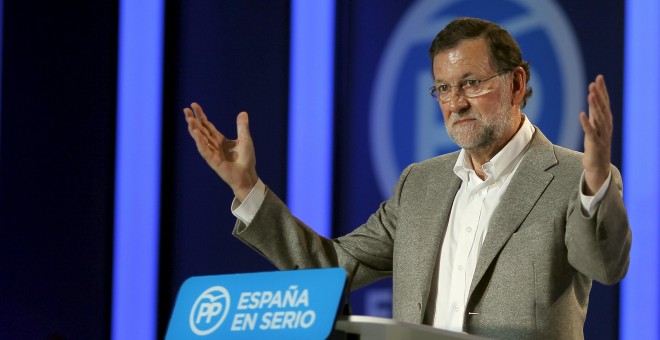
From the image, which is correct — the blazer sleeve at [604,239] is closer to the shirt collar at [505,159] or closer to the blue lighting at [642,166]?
the shirt collar at [505,159]

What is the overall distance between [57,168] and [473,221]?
71.8 inches

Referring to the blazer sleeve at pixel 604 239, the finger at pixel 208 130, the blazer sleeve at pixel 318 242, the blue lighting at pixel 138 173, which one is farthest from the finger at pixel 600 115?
the blue lighting at pixel 138 173

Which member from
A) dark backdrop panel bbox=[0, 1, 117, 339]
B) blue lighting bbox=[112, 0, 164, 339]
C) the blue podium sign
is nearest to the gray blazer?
the blue podium sign

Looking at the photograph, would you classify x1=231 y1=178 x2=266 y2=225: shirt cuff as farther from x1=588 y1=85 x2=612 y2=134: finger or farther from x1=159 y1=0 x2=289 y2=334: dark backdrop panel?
x1=159 y1=0 x2=289 y2=334: dark backdrop panel

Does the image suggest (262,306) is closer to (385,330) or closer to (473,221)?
(385,330)

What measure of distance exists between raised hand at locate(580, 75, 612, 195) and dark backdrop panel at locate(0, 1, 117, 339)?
2.13m

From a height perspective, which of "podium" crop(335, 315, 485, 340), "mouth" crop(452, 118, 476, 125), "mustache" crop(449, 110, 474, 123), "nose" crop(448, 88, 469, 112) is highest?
"nose" crop(448, 88, 469, 112)

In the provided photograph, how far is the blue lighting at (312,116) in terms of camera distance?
127 inches

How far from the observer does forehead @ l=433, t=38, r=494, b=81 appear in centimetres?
215

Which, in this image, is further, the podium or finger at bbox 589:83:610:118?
finger at bbox 589:83:610:118

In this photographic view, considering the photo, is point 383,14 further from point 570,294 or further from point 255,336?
point 255,336

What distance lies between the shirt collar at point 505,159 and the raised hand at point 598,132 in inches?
15.2

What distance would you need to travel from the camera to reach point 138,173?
3459 millimetres

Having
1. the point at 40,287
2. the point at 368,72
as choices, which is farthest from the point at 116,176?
the point at 368,72
